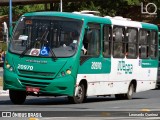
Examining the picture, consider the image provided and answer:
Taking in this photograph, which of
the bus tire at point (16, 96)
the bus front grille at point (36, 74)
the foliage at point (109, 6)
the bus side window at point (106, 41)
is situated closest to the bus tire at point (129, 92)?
the bus side window at point (106, 41)

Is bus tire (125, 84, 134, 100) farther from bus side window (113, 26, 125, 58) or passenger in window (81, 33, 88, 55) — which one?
passenger in window (81, 33, 88, 55)

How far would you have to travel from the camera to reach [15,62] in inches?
909

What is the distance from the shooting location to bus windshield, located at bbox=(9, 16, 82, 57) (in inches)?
907

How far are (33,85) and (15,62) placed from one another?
3.04 ft

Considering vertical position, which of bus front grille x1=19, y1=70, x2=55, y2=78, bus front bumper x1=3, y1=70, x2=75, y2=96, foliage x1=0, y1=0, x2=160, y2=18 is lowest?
foliage x1=0, y1=0, x2=160, y2=18

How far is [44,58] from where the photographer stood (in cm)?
2291

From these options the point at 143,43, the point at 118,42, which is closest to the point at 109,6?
the point at 143,43

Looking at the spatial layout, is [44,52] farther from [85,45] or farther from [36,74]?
[85,45]

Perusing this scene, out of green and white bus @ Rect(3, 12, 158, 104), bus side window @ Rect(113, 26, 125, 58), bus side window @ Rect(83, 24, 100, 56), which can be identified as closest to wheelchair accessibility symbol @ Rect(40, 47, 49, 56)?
green and white bus @ Rect(3, 12, 158, 104)

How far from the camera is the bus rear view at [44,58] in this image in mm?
22781

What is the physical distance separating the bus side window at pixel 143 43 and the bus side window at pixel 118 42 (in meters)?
1.81

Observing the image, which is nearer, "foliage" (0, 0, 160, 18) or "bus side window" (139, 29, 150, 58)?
"bus side window" (139, 29, 150, 58)

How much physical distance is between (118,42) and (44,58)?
178 inches

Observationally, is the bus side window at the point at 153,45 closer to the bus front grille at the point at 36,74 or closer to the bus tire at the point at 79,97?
the bus tire at the point at 79,97
